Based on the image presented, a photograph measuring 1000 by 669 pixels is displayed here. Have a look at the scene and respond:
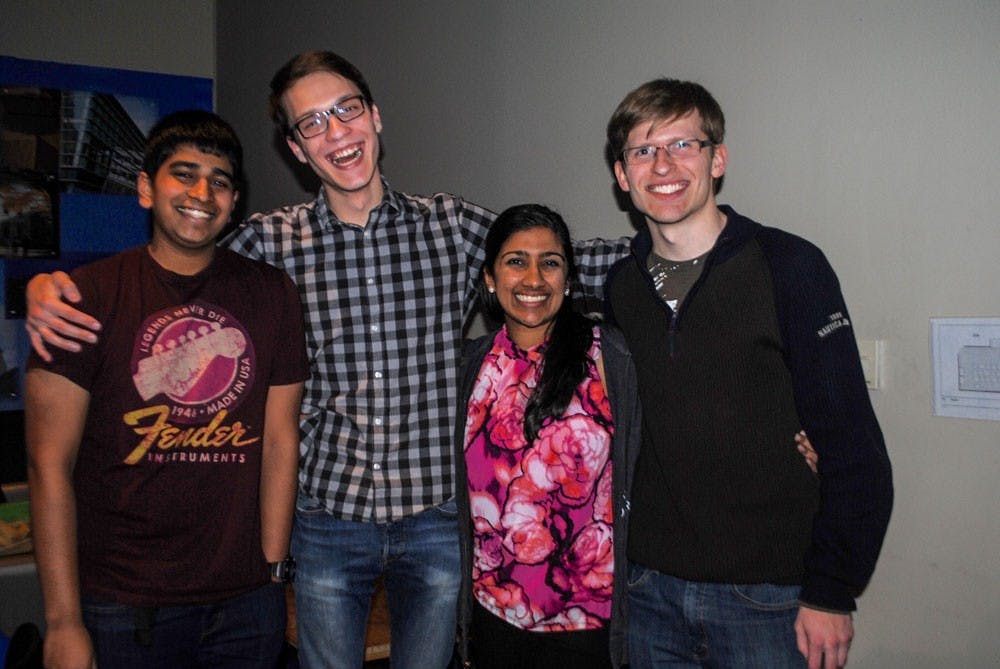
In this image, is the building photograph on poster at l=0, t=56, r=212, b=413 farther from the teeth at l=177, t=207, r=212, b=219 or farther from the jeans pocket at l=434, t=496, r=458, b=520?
the jeans pocket at l=434, t=496, r=458, b=520

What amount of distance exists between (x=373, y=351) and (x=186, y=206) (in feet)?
1.72

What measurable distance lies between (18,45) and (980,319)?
5.02 m

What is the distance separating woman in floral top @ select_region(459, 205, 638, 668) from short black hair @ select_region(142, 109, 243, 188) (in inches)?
27.2

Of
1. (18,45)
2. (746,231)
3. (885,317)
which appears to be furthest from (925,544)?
(18,45)

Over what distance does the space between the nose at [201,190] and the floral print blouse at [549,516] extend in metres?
0.80

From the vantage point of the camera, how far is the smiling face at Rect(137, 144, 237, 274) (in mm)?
1689

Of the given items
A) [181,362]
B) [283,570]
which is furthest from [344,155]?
[283,570]

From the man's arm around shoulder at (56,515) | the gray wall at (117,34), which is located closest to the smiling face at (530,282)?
the man's arm around shoulder at (56,515)

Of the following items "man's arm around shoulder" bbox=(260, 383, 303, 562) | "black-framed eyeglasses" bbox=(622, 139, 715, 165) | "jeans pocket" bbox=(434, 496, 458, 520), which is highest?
"black-framed eyeglasses" bbox=(622, 139, 715, 165)

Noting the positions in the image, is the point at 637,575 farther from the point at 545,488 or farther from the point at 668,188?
the point at 668,188

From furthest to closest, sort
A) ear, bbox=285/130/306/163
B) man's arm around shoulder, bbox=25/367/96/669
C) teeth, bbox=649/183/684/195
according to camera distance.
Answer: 1. ear, bbox=285/130/306/163
2. teeth, bbox=649/183/684/195
3. man's arm around shoulder, bbox=25/367/96/669

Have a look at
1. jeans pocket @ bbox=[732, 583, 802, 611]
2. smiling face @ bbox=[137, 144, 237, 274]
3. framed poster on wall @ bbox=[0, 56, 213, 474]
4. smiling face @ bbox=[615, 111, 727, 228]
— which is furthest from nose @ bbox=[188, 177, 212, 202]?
framed poster on wall @ bbox=[0, 56, 213, 474]

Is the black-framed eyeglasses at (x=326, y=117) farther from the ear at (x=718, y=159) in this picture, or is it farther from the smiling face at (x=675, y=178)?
the ear at (x=718, y=159)

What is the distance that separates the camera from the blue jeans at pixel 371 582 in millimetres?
1847
